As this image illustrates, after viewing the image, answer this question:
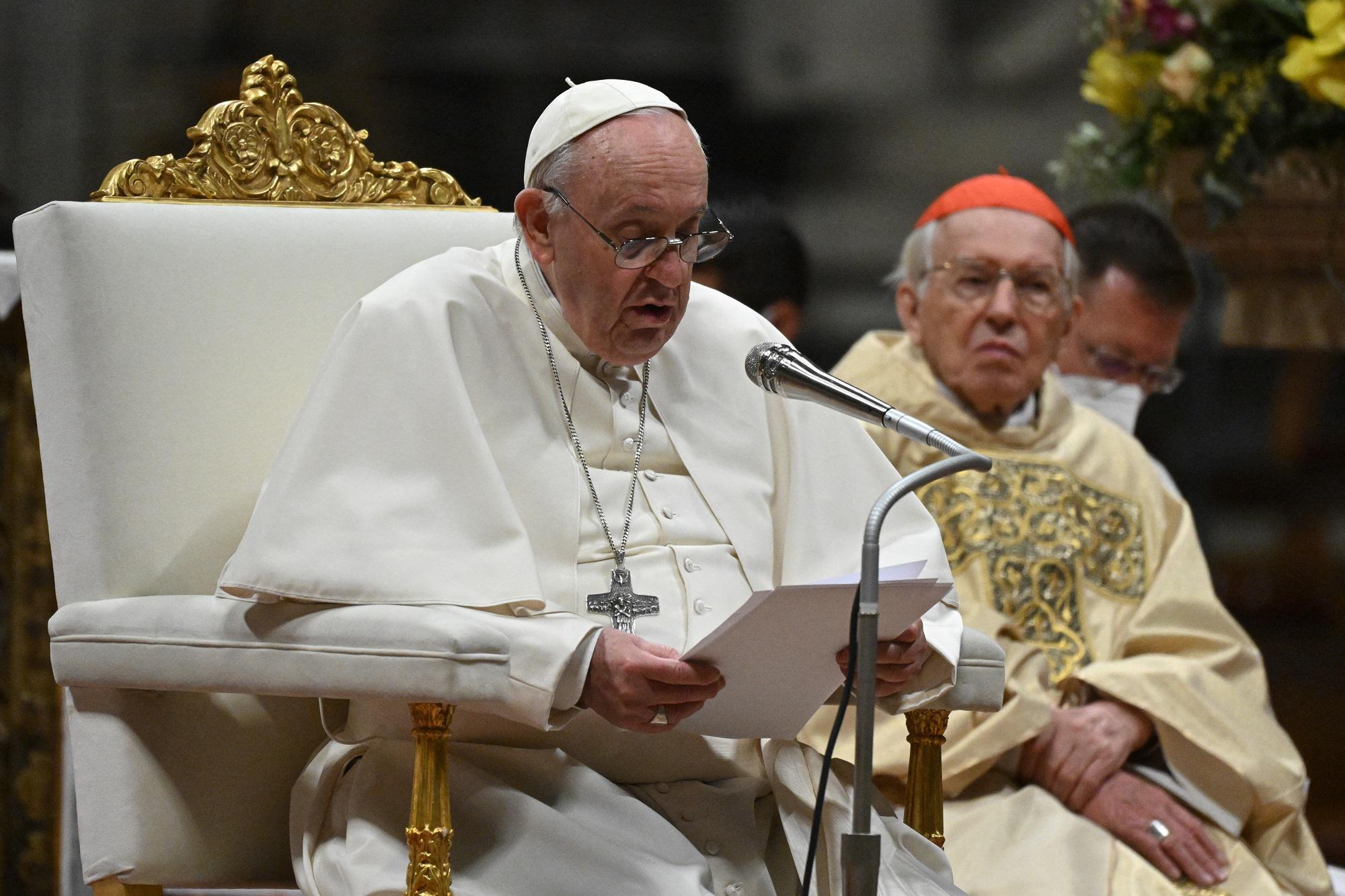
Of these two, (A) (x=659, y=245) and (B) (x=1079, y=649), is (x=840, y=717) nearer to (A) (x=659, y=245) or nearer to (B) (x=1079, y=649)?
(A) (x=659, y=245)

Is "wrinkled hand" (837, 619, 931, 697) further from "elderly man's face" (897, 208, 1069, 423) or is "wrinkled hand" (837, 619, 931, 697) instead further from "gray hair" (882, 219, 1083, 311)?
"gray hair" (882, 219, 1083, 311)

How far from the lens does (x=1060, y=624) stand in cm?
388

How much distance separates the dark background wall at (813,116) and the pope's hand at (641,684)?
12.7 feet

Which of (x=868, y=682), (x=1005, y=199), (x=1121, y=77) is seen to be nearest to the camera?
(x=868, y=682)

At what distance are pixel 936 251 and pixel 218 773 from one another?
2.19 m

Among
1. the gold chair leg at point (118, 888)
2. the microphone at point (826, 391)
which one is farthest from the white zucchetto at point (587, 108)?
the gold chair leg at point (118, 888)

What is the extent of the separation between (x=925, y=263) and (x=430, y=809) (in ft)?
7.52

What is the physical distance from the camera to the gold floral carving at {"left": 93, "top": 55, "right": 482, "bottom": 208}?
3131 mm

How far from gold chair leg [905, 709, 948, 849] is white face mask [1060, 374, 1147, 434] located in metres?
2.40

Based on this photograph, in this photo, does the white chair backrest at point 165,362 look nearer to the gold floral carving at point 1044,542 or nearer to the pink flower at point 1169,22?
the gold floral carving at point 1044,542

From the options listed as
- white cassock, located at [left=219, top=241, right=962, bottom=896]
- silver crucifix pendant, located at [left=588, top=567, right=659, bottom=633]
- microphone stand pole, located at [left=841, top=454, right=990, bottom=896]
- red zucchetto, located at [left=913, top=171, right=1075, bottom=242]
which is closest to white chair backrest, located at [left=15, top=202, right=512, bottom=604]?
white cassock, located at [left=219, top=241, right=962, bottom=896]

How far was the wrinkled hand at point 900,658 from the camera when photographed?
8.38ft

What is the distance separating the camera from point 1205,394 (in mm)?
6387

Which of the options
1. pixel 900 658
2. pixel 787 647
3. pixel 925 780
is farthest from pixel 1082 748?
pixel 787 647
